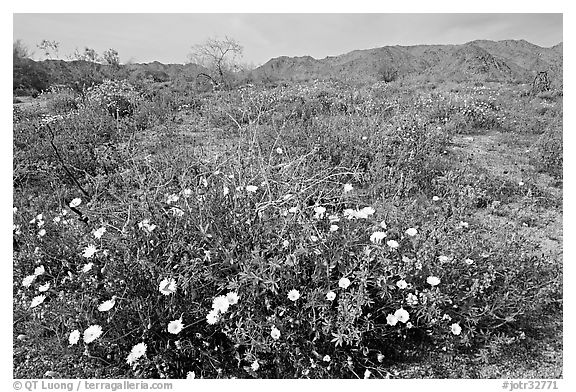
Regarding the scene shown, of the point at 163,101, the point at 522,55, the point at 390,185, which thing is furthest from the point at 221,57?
the point at 522,55

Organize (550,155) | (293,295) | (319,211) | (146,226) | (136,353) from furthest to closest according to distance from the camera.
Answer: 1. (550,155)
2. (319,211)
3. (146,226)
4. (293,295)
5. (136,353)

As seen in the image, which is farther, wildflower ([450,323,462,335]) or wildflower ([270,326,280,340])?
wildflower ([450,323,462,335])

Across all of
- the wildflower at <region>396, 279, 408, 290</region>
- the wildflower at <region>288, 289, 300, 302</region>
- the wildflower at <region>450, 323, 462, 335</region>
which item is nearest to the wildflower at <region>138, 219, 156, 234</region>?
the wildflower at <region>288, 289, 300, 302</region>

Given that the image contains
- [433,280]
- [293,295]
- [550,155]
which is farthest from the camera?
[550,155]

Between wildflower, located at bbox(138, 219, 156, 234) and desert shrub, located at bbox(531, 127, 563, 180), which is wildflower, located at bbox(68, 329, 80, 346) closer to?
wildflower, located at bbox(138, 219, 156, 234)

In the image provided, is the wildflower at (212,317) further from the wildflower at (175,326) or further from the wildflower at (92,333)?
the wildflower at (92,333)

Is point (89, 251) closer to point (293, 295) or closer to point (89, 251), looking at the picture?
point (89, 251)

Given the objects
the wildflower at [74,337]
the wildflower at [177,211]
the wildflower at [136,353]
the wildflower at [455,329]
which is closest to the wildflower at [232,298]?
the wildflower at [136,353]

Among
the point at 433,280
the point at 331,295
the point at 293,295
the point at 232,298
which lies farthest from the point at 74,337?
the point at 433,280
